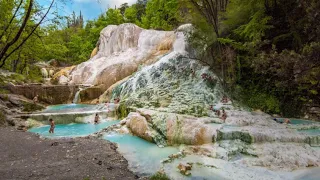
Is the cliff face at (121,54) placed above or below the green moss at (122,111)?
above

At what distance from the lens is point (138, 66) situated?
19500 mm

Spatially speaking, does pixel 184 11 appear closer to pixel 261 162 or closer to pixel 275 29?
pixel 275 29

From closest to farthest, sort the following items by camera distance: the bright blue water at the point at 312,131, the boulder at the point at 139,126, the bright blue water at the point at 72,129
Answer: the bright blue water at the point at 312,131
the boulder at the point at 139,126
the bright blue water at the point at 72,129

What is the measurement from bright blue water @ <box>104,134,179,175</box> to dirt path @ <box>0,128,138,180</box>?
0.32 m

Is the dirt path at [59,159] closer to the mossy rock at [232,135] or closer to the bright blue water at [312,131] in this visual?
the mossy rock at [232,135]

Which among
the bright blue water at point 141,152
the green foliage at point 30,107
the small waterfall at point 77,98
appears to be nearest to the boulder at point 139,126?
the bright blue water at point 141,152

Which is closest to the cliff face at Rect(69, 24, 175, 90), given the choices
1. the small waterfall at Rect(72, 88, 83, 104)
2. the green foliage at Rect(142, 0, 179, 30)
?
the small waterfall at Rect(72, 88, 83, 104)

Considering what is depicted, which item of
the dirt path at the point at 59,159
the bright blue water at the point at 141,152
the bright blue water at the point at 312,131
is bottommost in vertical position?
the bright blue water at the point at 141,152

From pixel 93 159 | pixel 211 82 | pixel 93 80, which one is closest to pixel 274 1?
pixel 211 82

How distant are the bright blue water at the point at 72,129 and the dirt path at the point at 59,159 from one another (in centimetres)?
171

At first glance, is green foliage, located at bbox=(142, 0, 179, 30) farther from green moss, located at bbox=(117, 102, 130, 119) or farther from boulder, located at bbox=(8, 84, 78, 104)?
green moss, located at bbox=(117, 102, 130, 119)

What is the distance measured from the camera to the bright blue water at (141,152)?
254 inches

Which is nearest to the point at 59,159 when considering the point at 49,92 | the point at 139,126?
the point at 139,126

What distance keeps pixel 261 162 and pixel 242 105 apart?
6772 millimetres
